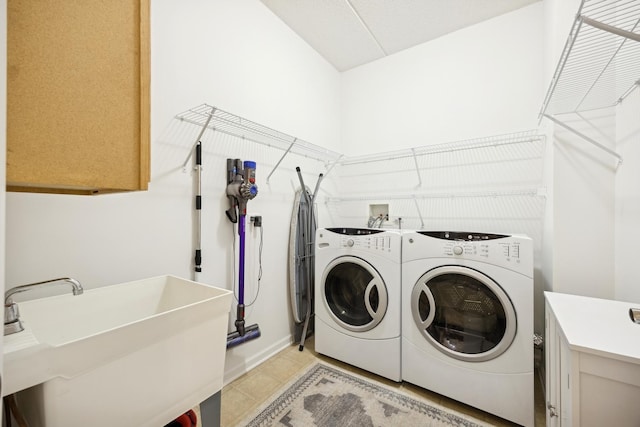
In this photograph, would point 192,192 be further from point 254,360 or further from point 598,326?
point 598,326

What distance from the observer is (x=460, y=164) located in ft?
7.42

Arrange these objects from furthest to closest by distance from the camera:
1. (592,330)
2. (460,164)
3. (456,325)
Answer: (460,164) < (456,325) < (592,330)

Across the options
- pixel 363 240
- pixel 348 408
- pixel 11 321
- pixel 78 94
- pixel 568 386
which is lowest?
pixel 348 408

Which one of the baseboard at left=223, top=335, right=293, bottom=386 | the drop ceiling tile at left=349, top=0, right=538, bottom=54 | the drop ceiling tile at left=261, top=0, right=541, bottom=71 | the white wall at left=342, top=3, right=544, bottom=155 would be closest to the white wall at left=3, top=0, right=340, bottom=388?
the baseboard at left=223, top=335, right=293, bottom=386

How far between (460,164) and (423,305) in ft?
4.26

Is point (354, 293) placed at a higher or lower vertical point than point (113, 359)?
lower

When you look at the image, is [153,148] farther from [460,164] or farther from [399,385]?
[460,164]

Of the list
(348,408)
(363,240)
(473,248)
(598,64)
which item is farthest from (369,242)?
(598,64)

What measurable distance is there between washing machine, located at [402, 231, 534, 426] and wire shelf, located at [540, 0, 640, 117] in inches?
30.9

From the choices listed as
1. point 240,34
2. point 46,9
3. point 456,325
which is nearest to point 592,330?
point 456,325

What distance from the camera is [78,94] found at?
0.61 meters

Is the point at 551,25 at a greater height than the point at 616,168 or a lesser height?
greater

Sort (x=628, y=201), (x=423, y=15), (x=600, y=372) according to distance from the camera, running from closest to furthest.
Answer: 1. (x=600, y=372)
2. (x=628, y=201)
3. (x=423, y=15)

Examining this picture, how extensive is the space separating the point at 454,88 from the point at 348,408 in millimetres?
2601
